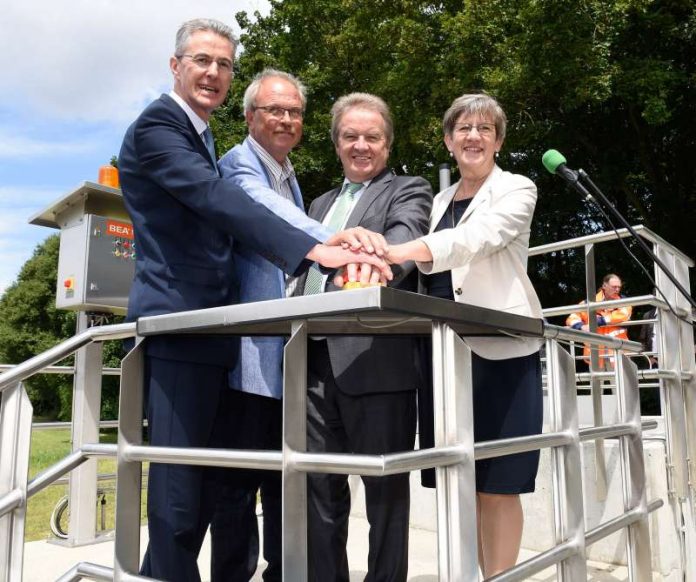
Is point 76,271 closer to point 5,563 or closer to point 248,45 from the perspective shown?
point 5,563

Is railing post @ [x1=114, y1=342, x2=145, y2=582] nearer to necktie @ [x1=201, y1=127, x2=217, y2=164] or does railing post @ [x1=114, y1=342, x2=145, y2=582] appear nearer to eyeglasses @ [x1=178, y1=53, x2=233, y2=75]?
necktie @ [x1=201, y1=127, x2=217, y2=164]

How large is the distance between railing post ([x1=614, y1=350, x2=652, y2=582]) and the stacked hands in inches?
44.8

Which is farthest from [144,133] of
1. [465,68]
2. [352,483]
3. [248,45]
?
[248,45]

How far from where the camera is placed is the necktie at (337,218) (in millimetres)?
2178

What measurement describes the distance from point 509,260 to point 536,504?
2.20 meters

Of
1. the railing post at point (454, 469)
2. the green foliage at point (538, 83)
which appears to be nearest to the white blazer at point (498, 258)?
the railing post at point (454, 469)

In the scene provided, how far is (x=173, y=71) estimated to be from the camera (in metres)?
2.07

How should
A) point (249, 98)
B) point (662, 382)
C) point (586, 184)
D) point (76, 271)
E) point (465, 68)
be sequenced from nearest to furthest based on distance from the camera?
point (249, 98) < point (586, 184) < point (662, 382) < point (76, 271) < point (465, 68)

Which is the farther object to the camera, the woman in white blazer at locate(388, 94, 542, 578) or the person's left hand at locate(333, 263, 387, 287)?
the woman in white blazer at locate(388, 94, 542, 578)

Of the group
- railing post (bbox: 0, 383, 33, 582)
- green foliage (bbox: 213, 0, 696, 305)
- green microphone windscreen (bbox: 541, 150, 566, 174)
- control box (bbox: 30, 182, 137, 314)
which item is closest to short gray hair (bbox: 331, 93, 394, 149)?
green microphone windscreen (bbox: 541, 150, 566, 174)

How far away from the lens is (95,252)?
13.9ft

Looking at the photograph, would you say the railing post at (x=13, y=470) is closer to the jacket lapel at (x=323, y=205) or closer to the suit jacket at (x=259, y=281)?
the suit jacket at (x=259, y=281)

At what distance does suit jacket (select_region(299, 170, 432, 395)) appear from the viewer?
1.97 m

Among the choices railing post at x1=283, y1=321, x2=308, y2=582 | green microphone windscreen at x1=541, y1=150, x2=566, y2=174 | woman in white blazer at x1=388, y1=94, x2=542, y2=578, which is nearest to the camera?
railing post at x1=283, y1=321, x2=308, y2=582
